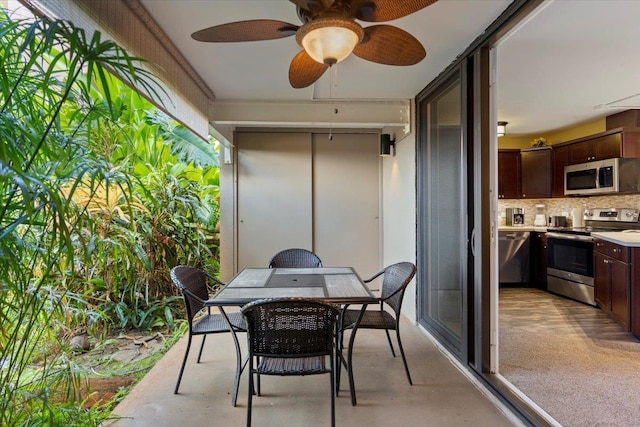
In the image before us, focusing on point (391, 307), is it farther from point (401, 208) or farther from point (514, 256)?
point (514, 256)

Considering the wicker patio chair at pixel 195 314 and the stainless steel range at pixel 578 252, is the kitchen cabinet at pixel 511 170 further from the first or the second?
the wicker patio chair at pixel 195 314

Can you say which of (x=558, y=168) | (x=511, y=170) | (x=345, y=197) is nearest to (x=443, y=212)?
(x=345, y=197)

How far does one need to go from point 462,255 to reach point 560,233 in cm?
272

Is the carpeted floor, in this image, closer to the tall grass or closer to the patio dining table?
the patio dining table

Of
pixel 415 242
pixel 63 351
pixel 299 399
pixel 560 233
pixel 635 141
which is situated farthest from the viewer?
pixel 560 233

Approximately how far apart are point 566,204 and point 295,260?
4.13 metres

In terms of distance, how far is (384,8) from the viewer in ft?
4.70

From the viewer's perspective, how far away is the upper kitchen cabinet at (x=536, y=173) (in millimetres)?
4871

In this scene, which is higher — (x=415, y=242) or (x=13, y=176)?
(x=13, y=176)

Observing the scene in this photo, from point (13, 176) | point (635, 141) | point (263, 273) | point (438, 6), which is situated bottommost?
point (263, 273)

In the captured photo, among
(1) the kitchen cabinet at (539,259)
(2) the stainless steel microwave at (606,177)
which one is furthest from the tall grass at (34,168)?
(1) the kitchen cabinet at (539,259)

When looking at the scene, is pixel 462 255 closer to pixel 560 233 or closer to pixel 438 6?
pixel 438 6

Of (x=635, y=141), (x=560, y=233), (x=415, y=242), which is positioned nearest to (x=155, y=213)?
(x=415, y=242)

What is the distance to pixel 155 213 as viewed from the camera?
3.57 metres
